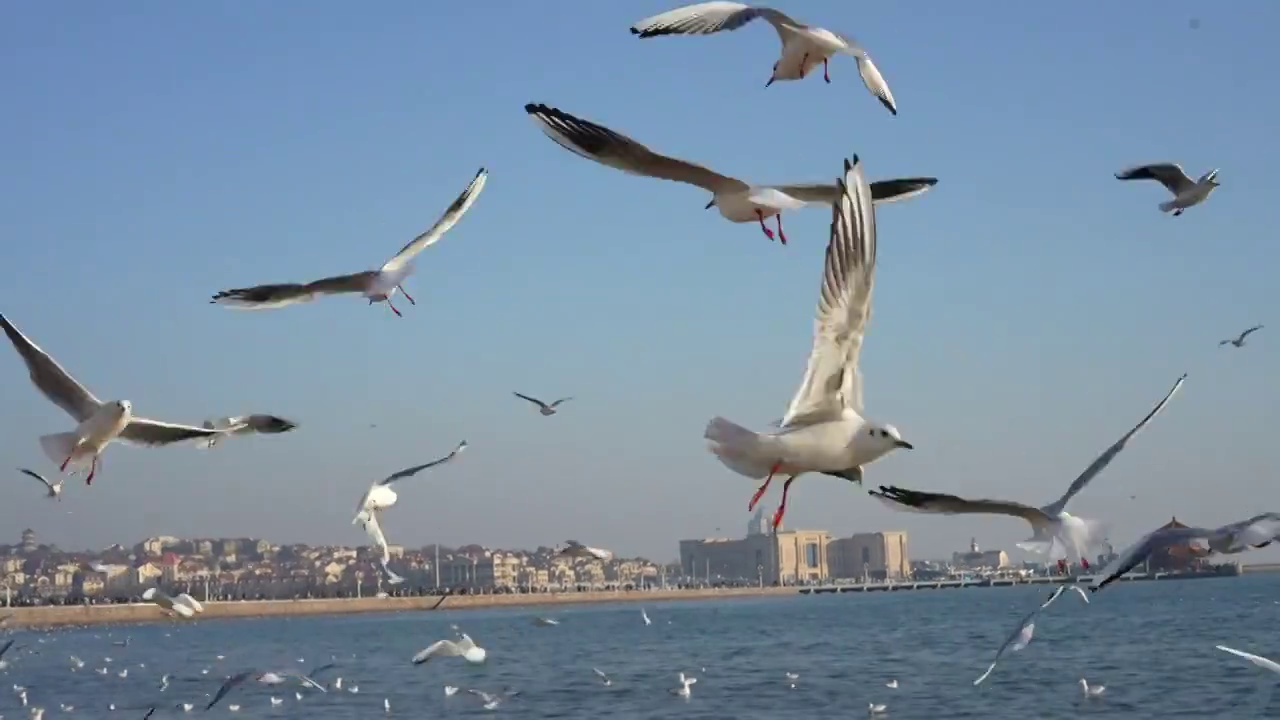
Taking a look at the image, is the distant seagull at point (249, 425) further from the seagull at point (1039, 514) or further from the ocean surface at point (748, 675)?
the ocean surface at point (748, 675)

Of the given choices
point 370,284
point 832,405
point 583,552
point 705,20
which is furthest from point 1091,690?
point 832,405

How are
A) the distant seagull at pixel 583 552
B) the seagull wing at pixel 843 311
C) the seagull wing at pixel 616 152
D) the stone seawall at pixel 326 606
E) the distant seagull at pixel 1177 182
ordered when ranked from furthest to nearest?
the stone seawall at pixel 326 606, the distant seagull at pixel 583 552, the distant seagull at pixel 1177 182, the seagull wing at pixel 616 152, the seagull wing at pixel 843 311

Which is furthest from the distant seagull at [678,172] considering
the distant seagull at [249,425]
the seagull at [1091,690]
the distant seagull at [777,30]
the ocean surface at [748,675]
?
the seagull at [1091,690]

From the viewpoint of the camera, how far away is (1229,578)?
588 feet

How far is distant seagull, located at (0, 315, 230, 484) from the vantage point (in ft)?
A: 30.9

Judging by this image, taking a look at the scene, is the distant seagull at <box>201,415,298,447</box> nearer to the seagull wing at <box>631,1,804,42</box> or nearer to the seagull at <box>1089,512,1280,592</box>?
the seagull wing at <box>631,1,804,42</box>

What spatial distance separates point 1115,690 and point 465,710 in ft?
33.0

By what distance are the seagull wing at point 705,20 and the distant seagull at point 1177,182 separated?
19.4ft

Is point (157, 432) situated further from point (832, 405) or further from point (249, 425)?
point (832, 405)

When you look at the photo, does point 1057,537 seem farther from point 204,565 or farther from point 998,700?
point 204,565

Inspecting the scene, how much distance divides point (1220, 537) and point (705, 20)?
11.3 ft

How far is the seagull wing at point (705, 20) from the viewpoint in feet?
25.2

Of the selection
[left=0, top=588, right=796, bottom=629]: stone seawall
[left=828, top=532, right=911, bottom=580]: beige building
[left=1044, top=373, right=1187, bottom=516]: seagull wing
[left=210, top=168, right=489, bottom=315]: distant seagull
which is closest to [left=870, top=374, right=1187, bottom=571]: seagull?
[left=1044, top=373, right=1187, bottom=516]: seagull wing

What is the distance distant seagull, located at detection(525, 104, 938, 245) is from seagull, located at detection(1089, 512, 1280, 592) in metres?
2.18
